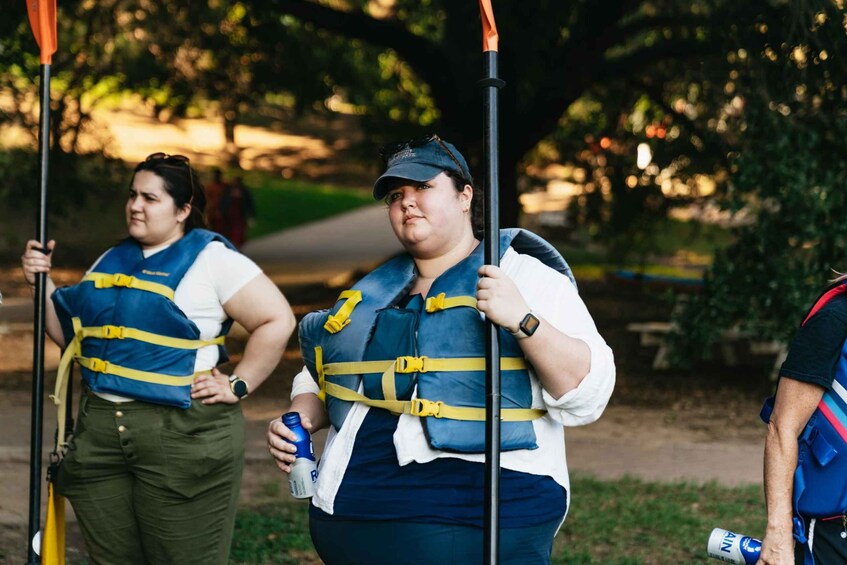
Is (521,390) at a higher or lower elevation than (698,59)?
lower

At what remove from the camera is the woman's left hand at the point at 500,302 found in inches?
106

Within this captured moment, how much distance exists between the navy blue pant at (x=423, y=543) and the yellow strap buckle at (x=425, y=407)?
11.1 inches

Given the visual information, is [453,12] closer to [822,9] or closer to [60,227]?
[822,9]

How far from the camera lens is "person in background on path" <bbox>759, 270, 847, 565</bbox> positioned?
115 inches

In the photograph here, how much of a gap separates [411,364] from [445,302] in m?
0.18

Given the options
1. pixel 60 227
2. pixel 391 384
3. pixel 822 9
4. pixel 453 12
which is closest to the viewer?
pixel 391 384

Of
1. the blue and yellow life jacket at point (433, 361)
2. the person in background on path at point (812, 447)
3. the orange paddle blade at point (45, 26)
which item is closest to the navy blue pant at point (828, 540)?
the person in background on path at point (812, 447)

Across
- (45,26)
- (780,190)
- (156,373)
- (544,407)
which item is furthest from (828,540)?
(780,190)

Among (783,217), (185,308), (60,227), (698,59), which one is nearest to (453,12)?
(698,59)

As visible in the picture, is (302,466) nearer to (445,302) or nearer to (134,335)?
(445,302)

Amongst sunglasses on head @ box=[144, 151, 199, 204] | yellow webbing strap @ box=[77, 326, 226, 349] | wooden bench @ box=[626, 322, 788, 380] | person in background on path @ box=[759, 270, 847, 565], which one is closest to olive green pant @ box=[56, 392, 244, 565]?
yellow webbing strap @ box=[77, 326, 226, 349]

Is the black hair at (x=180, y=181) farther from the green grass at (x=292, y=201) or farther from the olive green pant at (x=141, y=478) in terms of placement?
the green grass at (x=292, y=201)

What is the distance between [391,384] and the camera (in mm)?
2891

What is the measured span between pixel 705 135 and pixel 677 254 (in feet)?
Answer: 42.0
